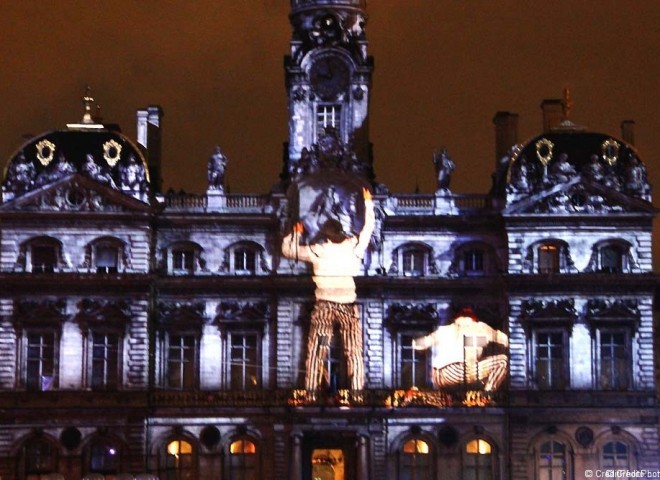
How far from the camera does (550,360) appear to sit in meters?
73.5

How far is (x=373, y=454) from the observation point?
72812mm

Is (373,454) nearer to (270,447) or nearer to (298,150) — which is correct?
(270,447)

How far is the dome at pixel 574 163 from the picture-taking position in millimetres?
74188

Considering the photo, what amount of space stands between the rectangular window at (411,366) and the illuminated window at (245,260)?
7.66 meters

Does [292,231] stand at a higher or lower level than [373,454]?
higher

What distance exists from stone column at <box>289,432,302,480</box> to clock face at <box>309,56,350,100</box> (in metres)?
16.2

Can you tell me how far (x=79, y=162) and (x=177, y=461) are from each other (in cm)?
1446

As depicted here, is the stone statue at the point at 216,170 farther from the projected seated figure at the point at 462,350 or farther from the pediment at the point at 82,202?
the projected seated figure at the point at 462,350

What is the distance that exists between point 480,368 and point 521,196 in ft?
26.7

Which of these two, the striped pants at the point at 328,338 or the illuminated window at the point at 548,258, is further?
the illuminated window at the point at 548,258

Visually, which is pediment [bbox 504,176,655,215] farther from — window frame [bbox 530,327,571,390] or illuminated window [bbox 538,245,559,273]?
window frame [bbox 530,327,571,390]

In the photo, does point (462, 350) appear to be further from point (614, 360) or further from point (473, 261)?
point (614, 360)

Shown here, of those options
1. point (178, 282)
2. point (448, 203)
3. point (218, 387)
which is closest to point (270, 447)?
point (218, 387)

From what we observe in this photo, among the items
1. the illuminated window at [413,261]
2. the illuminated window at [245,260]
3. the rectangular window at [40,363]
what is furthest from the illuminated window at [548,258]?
the rectangular window at [40,363]
